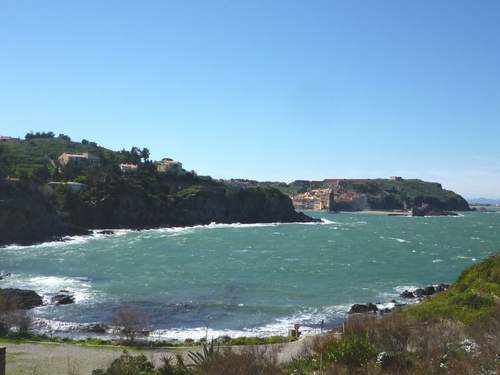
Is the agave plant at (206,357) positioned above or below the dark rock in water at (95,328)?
above

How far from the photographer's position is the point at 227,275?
179 feet

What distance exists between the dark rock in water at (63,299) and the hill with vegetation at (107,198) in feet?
140

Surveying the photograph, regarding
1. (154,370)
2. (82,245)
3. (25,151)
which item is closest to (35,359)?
(154,370)

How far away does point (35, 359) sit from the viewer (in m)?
22.0

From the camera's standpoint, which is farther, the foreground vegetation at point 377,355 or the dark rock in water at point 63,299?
the dark rock in water at point 63,299

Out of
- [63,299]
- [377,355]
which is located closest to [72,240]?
[63,299]

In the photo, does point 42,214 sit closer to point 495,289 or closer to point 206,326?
point 206,326

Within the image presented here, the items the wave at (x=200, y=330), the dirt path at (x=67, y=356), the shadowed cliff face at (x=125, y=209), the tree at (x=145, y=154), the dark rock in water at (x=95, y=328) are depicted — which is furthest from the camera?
the tree at (x=145, y=154)

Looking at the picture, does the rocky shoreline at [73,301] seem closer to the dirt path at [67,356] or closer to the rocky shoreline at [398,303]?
the rocky shoreline at [398,303]

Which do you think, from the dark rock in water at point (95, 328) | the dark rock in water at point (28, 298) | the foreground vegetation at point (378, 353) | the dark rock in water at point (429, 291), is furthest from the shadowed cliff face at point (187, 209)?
the foreground vegetation at point (378, 353)

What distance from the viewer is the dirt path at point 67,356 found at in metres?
19.9

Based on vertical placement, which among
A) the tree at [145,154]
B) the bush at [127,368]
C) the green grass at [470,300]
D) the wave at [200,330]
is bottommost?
the wave at [200,330]

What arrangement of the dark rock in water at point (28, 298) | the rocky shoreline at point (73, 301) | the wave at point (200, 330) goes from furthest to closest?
the dark rock in water at point (28, 298), the rocky shoreline at point (73, 301), the wave at point (200, 330)

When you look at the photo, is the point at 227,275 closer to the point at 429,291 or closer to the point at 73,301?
the point at 73,301
